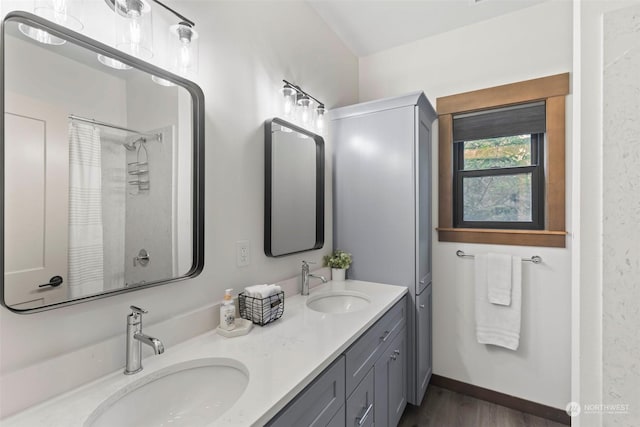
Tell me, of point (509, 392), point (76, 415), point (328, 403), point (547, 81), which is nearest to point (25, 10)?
point (76, 415)

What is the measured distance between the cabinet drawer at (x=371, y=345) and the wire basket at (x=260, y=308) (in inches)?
14.2

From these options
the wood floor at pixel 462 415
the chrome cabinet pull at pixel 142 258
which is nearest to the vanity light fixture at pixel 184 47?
the chrome cabinet pull at pixel 142 258

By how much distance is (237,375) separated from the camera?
0.95 meters

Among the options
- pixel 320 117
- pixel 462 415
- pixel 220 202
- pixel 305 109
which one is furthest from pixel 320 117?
pixel 462 415

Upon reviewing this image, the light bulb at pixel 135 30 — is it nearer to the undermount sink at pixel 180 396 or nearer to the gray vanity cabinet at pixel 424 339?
the undermount sink at pixel 180 396

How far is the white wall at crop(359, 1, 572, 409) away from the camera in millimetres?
1854

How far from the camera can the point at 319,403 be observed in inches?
37.7

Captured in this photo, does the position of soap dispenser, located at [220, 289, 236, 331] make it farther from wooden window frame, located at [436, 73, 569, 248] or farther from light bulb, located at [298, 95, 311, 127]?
wooden window frame, located at [436, 73, 569, 248]

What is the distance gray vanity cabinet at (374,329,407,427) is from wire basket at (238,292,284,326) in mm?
584

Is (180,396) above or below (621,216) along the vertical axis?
below

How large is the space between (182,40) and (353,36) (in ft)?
5.32

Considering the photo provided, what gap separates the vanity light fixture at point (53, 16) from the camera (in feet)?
2.50

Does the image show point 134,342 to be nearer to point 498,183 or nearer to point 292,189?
point 292,189

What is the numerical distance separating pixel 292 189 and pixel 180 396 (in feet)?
3.68
